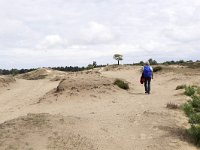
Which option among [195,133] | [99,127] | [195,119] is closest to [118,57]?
[195,119]

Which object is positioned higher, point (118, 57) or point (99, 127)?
point (118, 57)

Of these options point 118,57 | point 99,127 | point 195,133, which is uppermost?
point 118,57

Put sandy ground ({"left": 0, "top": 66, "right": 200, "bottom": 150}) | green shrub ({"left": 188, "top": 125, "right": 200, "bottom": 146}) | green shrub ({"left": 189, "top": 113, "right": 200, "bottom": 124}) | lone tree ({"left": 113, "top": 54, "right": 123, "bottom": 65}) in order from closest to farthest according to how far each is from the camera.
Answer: sandy ground ({"left": 0, "top": 66, "right": 200, "bottom": 150}), green shrub ({"left": 188, "top": 125, "right": 200, "bottom": 146}), green shrub ({"left": 189, "top": 113, "right": 200, "bottom": 124}), lone tree ({"left": 113, "top": 54, "right": 123, "bottom": 65})

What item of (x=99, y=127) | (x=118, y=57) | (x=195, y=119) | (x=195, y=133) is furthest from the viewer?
(x=118, y=57)

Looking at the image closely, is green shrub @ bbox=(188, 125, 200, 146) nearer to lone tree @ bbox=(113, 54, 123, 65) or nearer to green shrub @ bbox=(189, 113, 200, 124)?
green shrub @ bbox=(189, 113, 200, 124)

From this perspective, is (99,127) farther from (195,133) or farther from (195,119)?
(195,119)

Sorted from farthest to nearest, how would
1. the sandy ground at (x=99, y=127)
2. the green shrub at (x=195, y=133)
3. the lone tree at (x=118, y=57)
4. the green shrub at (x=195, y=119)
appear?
1. the lone tree at (x=118, y=57)
2. the green shrub at (x=195, y=119)
3. the green shrub at (x=195, y=133)
4. the sandy ground at (x=99, y=127)

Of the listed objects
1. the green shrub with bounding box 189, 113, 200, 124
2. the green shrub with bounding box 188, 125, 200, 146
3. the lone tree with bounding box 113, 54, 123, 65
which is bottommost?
the green shrub with bounding box 188, 125, 200, 146

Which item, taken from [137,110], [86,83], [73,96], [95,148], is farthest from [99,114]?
[86,83]

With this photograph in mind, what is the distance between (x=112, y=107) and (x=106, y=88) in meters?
5.71

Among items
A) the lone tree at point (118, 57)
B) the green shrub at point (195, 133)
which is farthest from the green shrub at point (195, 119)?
the lone tree at point (118, 57)

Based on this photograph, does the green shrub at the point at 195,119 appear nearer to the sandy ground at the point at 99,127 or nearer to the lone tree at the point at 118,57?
the sandy ground at the point at 99,127

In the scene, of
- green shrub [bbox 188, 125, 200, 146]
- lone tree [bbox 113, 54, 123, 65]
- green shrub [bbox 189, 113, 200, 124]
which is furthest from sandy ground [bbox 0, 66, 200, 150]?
lone tree [bbox 113, 54, 123, 65]

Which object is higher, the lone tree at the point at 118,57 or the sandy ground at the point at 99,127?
the lone tree at the point at 118,57
